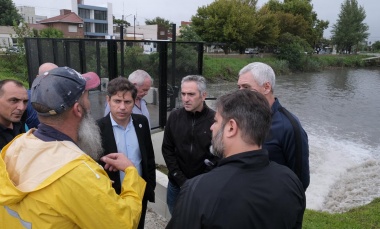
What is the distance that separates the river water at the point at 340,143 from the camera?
749 centimetres

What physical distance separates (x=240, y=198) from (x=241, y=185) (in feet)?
0.18

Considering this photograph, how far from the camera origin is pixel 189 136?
9.81 feet

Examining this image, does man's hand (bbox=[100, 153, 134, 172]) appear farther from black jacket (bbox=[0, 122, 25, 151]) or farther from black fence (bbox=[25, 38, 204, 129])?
black fence (bbox=[25, 38, 204, 129])

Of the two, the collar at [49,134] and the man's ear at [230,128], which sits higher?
the man's ear at [230,128]

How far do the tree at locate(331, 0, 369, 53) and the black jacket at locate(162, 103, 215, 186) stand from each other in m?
75.4

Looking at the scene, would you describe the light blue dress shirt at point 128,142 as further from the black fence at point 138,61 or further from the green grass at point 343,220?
the black fence at point 138,61

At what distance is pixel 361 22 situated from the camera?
69312 millimetres

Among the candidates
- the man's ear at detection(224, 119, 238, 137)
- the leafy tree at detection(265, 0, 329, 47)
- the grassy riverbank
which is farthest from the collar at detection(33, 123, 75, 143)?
the leafy tree at detection(265, 0, 329, 47)

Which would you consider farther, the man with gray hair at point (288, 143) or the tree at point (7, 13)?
the tree at point (7, 13)

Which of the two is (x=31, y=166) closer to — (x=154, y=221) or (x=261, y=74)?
(x=261, y=74)

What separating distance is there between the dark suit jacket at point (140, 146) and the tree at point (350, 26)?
75.8 meters

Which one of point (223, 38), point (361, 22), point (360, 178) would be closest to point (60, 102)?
point (360, 178)

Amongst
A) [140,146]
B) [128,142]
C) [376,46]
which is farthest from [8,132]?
[376,46]

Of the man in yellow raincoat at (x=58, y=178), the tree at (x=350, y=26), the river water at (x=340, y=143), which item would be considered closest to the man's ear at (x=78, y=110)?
the man in yellow raincoat at (x=58, y=178)
